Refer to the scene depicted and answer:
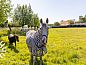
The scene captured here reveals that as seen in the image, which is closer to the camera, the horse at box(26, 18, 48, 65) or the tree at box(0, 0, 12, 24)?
the horse at box(26, 18, 48, 65)

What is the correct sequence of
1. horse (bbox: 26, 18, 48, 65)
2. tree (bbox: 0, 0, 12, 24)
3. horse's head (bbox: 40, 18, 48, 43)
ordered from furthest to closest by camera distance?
tree (bbox: 0, 0, 12, 24)
horse (bbox: 26, 18, 48, 65)
horse's head (bbox: 40, 18, 48, 43)

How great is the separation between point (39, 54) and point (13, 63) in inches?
77.3

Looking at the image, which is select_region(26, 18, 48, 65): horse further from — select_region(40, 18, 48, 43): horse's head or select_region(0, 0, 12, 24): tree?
select_region(0, 0, 12, 24): tree

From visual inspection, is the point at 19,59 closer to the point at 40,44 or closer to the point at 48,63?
the point at 48,63

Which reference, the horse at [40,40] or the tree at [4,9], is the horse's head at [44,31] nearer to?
the horse at [40,40]

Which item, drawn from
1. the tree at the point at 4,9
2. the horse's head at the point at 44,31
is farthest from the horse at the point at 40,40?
the tree at the point at 4,9

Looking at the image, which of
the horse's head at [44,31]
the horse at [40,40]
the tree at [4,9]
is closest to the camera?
the horse's head at [44,31]

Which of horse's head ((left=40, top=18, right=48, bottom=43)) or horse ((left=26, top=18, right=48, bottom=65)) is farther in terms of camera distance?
horse ((left=26, top=18, right=48, bottom=65))

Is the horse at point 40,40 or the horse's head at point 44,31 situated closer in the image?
the horse's head at point 44,31

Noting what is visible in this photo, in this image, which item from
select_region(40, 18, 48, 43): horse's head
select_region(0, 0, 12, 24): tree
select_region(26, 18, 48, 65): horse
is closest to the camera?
select_region(40, 18, 48, 43): horse's head

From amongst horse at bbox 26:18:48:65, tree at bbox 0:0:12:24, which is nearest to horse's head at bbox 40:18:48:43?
horse at bbox 26:18:48:65

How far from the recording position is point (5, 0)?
1291 inches

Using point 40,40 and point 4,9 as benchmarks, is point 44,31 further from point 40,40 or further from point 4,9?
point 4,9

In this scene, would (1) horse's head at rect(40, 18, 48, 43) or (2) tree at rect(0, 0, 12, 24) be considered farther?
(2) tree at rect(0, 0, 12, 24)
